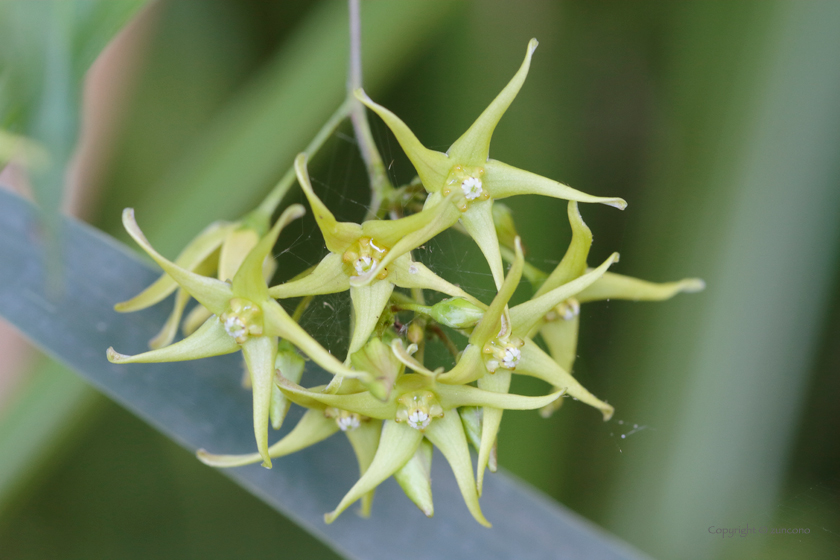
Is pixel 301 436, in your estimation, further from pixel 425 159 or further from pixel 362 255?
pixel 425 159

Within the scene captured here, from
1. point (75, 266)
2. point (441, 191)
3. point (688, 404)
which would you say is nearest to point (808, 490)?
point (688, 404)

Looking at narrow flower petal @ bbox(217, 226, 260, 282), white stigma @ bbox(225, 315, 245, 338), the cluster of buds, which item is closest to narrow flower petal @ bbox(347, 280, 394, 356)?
the cluster of buds

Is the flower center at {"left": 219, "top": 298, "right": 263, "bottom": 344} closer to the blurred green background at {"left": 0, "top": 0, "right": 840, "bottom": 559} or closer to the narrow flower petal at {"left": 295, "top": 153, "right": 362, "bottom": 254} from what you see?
the narrow flower petal at {"left": 295, "top": 153, "right": 362, "bottom": 254}

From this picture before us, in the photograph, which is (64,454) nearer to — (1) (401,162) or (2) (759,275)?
(1) (401,162)

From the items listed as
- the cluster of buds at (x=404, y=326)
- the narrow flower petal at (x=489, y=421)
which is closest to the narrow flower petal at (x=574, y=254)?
the cluster of buds at (x=404, y=326)

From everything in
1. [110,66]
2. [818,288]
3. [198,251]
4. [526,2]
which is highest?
[526,2]

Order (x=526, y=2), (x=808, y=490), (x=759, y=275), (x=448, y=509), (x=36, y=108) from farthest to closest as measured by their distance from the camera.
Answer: (x=526, y=2)
(x=808, y=490)
(x=759, y=275)
(x=448, y=509)
(x=36, y=108)

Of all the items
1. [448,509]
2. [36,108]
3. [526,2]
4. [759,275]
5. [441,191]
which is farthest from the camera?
[526,2]
